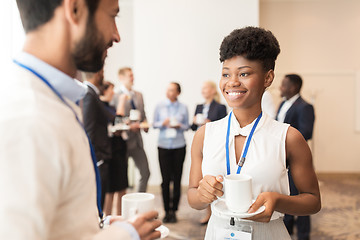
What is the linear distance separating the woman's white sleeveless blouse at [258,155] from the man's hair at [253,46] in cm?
25

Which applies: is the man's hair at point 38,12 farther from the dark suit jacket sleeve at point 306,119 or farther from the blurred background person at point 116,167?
the dark suit jacket sleeve at point 306,119

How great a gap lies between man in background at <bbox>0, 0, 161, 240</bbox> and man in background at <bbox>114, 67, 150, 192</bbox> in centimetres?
298

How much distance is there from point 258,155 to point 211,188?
0.24 metres

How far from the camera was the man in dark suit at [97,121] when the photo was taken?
292 cm

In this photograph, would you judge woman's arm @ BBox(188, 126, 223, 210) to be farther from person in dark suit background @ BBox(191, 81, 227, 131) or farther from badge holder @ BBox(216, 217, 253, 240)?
person in dark suit background @ BBox(191, 81, 227, 131)

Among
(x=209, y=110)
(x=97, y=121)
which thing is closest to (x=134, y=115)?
(x=97, y=121)

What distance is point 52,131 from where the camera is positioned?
2.03 feet

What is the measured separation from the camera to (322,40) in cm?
A: 643

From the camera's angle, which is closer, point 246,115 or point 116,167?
point 246,115

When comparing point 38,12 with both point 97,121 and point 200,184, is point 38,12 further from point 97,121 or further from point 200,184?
point 97,121

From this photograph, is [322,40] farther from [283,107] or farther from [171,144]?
[171,144]

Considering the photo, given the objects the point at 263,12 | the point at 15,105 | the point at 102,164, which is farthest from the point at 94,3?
the point at 263,12

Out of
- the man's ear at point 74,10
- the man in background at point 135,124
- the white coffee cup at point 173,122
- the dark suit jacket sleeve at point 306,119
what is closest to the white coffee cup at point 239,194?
the man's ear at point 74,10

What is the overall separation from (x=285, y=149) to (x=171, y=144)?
2.85 meters
